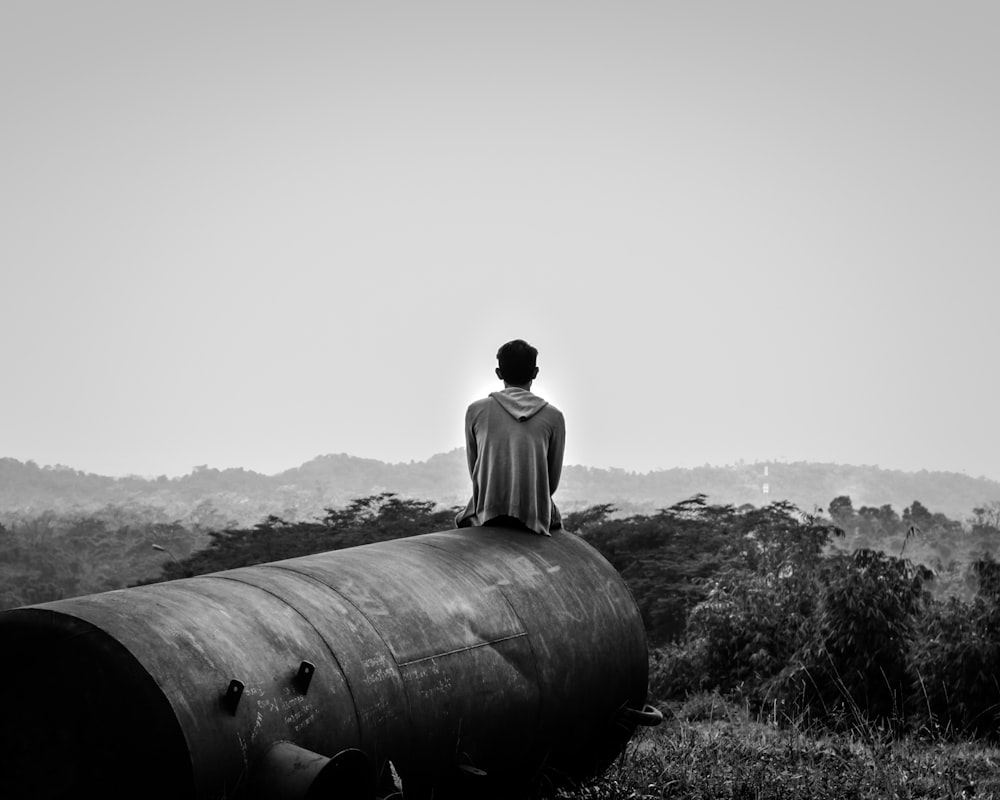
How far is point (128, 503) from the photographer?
67.6 m

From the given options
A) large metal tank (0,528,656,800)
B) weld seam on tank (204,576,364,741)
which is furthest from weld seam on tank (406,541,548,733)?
weld seam on tank (204,576,364,741)

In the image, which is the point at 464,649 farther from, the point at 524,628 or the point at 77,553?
the point at 77,553

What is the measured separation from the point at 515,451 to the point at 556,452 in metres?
0.30

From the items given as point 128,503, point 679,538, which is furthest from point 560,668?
point 128,503

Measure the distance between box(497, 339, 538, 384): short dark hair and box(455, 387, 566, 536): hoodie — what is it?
95 millimetres

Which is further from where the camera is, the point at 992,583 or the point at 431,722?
the point at 992,583

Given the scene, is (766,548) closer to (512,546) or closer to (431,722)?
(512,546)

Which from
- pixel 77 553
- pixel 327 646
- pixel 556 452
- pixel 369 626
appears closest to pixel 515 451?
pixel 556 452

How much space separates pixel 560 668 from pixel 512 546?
72 centimetres

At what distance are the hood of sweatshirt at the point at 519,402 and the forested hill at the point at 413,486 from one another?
175ft

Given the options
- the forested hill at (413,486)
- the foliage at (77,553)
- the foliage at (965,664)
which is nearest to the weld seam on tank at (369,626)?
the foliage at (965,664)

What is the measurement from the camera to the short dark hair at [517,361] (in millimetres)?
6594

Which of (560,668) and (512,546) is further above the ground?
(512,546)

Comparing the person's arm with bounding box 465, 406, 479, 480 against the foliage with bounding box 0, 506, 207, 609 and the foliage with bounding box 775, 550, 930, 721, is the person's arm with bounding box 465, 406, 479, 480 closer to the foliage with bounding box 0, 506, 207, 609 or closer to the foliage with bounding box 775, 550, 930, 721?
the foliage with bounding box 775, 550, 930, 721
